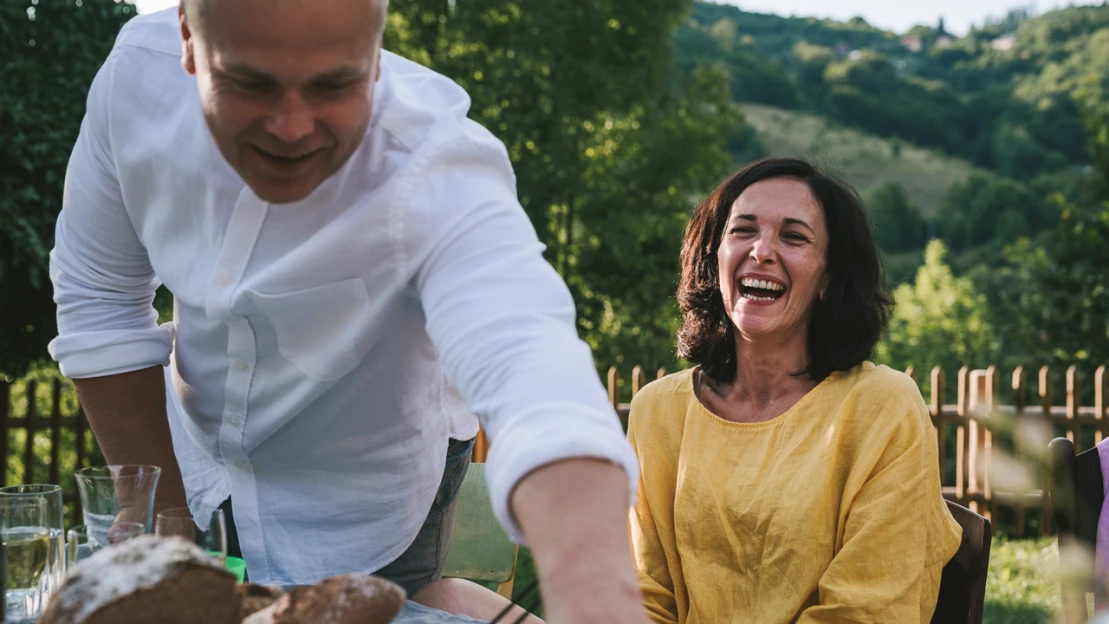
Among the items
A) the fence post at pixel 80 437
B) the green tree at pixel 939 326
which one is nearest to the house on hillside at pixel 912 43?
the green tree at pixel 939 326

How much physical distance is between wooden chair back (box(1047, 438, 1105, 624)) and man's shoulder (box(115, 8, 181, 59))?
4.62 feet

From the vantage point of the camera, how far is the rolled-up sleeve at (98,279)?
5.99ft

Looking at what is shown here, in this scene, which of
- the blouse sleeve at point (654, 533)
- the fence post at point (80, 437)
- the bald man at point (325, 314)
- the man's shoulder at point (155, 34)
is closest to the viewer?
the bald man at point (325, 314)

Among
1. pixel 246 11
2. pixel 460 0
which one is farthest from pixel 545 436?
pixel 460 0

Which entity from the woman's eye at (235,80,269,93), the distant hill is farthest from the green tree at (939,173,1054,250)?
the woman's eye at (235,80,269,93)

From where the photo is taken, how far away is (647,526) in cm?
292

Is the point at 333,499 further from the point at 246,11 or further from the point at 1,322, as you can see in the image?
the point at 1,322

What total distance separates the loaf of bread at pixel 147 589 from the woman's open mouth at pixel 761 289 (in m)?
2.12

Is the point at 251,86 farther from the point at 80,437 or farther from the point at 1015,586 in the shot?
the point at 80,437

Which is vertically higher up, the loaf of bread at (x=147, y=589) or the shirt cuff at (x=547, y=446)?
the shirt cuff at (x=547, y=446)

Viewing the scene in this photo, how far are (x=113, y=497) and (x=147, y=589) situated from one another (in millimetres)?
589

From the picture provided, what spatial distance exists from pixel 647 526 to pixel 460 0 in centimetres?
1202

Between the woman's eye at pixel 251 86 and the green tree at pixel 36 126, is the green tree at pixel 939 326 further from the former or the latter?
the woman's eye at pixel 251 86

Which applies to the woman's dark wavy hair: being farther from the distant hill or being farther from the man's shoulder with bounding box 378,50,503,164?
the distant hill
